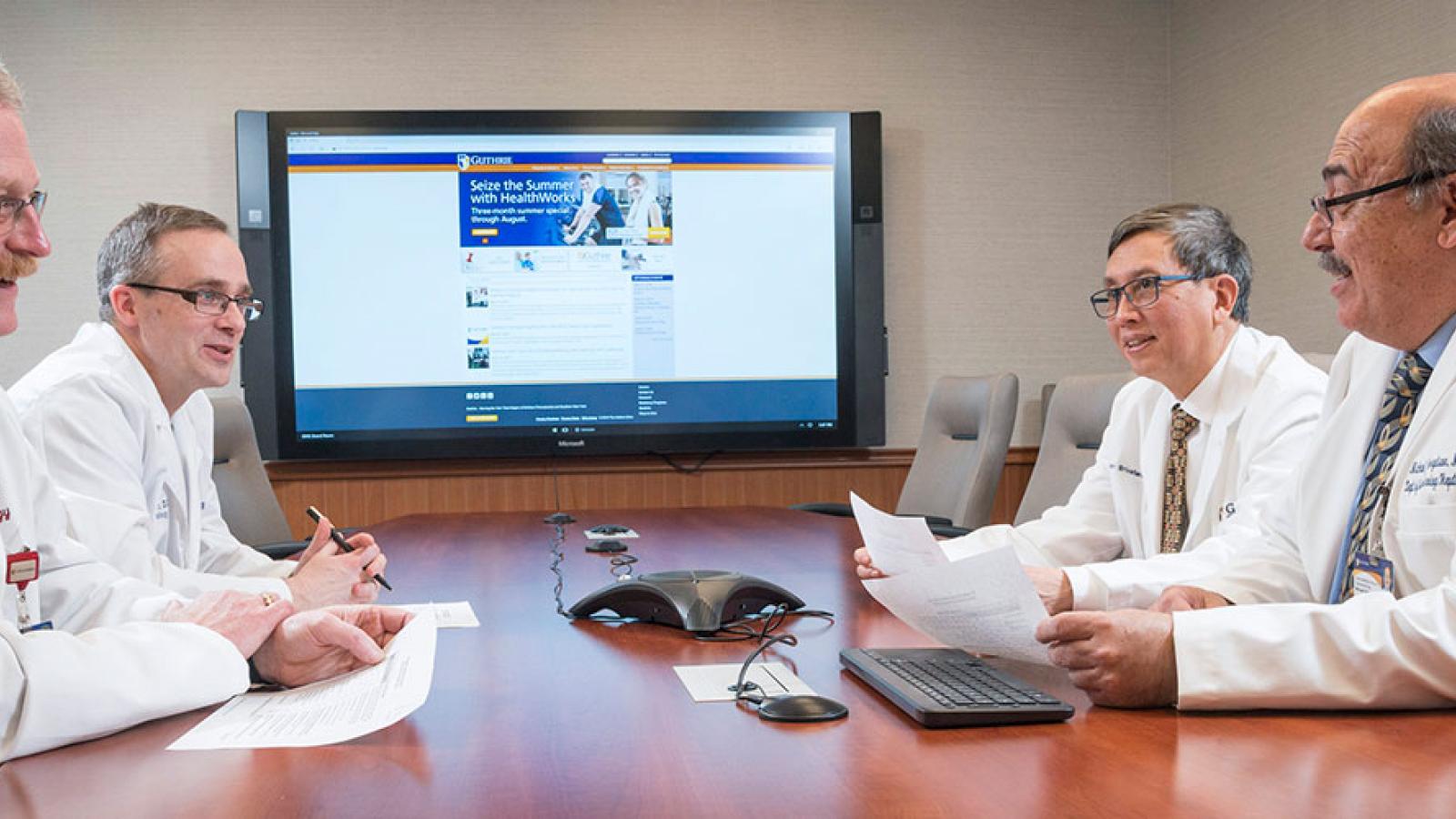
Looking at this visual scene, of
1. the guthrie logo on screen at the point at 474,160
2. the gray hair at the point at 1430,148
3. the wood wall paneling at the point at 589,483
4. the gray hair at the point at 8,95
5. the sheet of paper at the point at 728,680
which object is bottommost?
the wood wall paneling at the point at 589,483

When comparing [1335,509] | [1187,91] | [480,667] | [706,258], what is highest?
[1187,91]

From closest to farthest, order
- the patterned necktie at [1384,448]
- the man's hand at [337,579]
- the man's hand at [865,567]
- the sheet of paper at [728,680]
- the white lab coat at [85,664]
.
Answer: the white lab coat at [85,664]
the sheet of paper at [728,680]
the patterned necktie at [1384,448]
the man's hand at [865,567]
the man's hand at [337,579]

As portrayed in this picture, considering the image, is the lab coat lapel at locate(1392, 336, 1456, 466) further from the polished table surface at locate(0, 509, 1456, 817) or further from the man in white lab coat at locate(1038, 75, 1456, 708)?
the polished table surface at locate(0, 509, 1456, 817)

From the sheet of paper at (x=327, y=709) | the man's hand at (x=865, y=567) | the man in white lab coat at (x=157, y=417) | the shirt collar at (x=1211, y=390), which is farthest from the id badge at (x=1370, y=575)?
the man in white lab coat at (x=157, y=417)

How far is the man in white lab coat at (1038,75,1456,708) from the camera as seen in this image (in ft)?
3.96

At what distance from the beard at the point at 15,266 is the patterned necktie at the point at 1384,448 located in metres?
1.70

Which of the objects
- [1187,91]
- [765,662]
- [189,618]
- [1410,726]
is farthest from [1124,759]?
[1187,91]

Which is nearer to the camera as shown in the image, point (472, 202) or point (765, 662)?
point (765, 662)

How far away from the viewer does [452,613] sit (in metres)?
1.88

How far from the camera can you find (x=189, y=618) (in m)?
1.46

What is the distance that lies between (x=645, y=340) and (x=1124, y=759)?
370cm

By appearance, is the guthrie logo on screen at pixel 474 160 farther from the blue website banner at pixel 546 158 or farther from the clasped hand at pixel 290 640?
the clasped hand at pixel 290 640

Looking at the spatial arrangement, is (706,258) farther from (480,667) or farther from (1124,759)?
(1124,759)

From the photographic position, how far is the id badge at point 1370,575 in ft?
4.99
